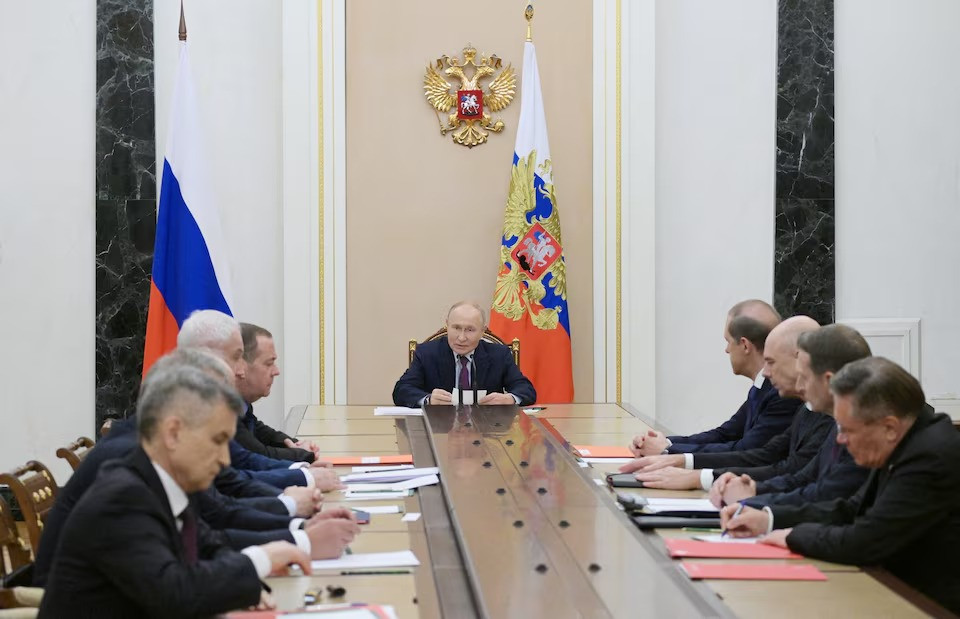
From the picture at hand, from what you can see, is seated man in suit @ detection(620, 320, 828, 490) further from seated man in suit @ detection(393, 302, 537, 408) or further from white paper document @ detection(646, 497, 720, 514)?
seated man in suit @ detection(393, 302, 537, 408)

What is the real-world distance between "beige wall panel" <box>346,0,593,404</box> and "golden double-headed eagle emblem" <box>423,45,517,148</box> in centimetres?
6

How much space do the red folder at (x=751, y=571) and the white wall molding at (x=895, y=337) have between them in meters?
5.13

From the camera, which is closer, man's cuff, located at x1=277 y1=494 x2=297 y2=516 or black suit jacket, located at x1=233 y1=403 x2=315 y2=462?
man's cuff, located at x1=277 y1=494 x2=297 y2=516

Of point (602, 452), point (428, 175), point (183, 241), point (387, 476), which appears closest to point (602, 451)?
point (602, 452)

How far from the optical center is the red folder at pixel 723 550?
299 cm

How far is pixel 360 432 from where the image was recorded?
17.3 ft

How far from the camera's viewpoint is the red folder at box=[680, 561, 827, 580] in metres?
→ 2.79

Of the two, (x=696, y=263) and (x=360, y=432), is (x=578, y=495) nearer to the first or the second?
(x=360, y=432)

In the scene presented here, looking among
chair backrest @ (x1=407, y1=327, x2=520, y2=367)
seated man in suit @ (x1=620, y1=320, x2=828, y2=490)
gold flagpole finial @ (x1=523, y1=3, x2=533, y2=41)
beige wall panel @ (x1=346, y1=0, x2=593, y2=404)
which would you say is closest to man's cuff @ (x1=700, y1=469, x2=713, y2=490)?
seated man in suit @ (x1=620, y1=320, x2=828, y2=490)

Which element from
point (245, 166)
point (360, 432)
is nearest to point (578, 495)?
point (360, 432)

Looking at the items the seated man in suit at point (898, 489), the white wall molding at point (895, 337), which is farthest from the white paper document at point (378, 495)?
the white wall molding at point (895, 337)

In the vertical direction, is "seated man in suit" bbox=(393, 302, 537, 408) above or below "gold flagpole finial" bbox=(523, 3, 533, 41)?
below

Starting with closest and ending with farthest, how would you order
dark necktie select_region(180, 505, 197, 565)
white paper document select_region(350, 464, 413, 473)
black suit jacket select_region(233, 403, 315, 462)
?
dark necktie select_region(180, 505, 197, 565), white paper document select_region(350, 464, 413, 473), black suit jacket select_region(233, 403, 315, 462)

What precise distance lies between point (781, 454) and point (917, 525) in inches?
59.5
